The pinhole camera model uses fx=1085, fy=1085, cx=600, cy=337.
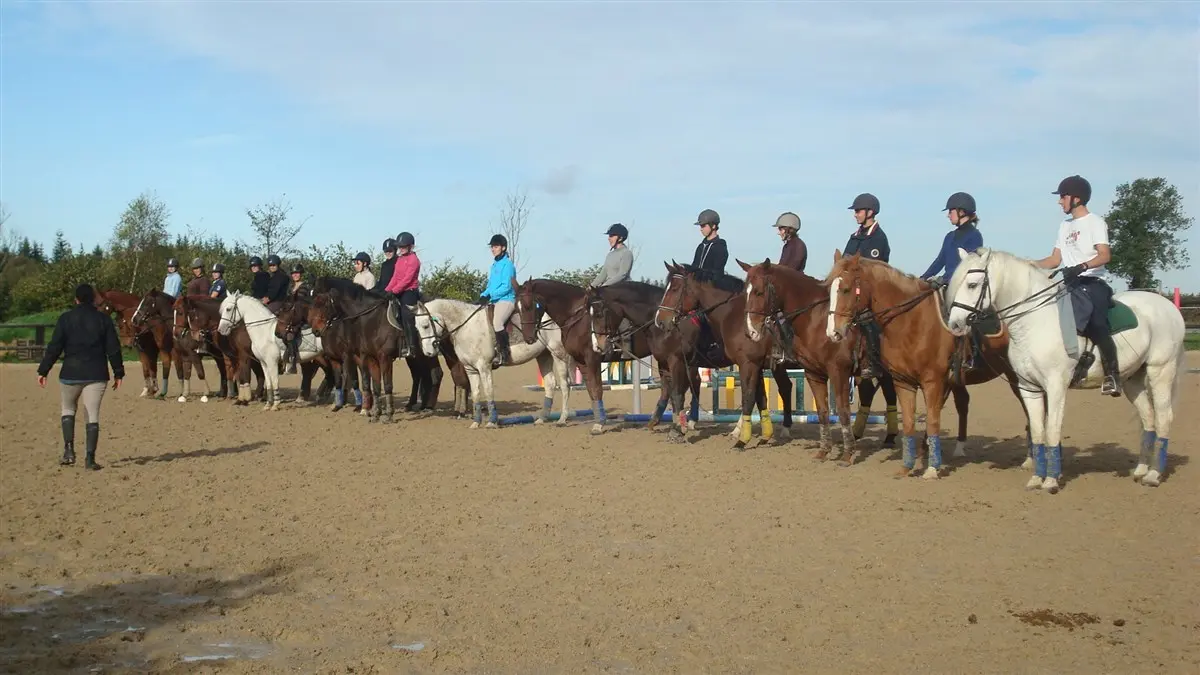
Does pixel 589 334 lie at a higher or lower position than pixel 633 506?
higher

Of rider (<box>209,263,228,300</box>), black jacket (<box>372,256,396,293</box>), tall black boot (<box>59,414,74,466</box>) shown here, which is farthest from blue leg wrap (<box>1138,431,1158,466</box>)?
rider (<box>209,263,228,300</box>)

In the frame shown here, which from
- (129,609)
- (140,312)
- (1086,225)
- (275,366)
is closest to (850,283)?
(1086,225)

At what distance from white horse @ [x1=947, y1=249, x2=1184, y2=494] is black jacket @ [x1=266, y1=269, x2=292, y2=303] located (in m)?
14.0

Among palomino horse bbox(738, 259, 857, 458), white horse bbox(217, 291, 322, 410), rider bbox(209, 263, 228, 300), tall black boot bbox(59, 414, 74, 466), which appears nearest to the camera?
palomino horse bbox(738, 259, 857, 458)

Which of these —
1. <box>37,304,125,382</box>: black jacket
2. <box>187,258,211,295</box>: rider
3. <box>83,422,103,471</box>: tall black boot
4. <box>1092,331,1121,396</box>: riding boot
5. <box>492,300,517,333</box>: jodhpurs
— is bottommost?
<box>83,422,103,471</box>: tall black boot

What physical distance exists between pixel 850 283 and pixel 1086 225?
2199 mm

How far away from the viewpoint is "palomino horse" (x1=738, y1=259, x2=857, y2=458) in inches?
473

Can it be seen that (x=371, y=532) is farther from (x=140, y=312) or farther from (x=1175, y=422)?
(x=140, y=312)

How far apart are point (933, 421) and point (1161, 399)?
211 centimetres

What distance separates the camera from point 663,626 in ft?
20.0

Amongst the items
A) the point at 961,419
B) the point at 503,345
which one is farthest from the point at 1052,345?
the point at 503,345

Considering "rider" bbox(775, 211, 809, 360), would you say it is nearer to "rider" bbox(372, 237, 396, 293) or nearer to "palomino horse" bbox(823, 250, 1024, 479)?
"palomino horse" bbox(823, 250, 1024, 479)

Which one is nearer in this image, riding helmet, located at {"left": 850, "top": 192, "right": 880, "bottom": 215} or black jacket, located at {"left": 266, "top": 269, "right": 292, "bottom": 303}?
riding helmet, located at {"left": 850, "top": 192, "right": 880, "bottom": 215}

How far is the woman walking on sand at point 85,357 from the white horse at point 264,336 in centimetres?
647
